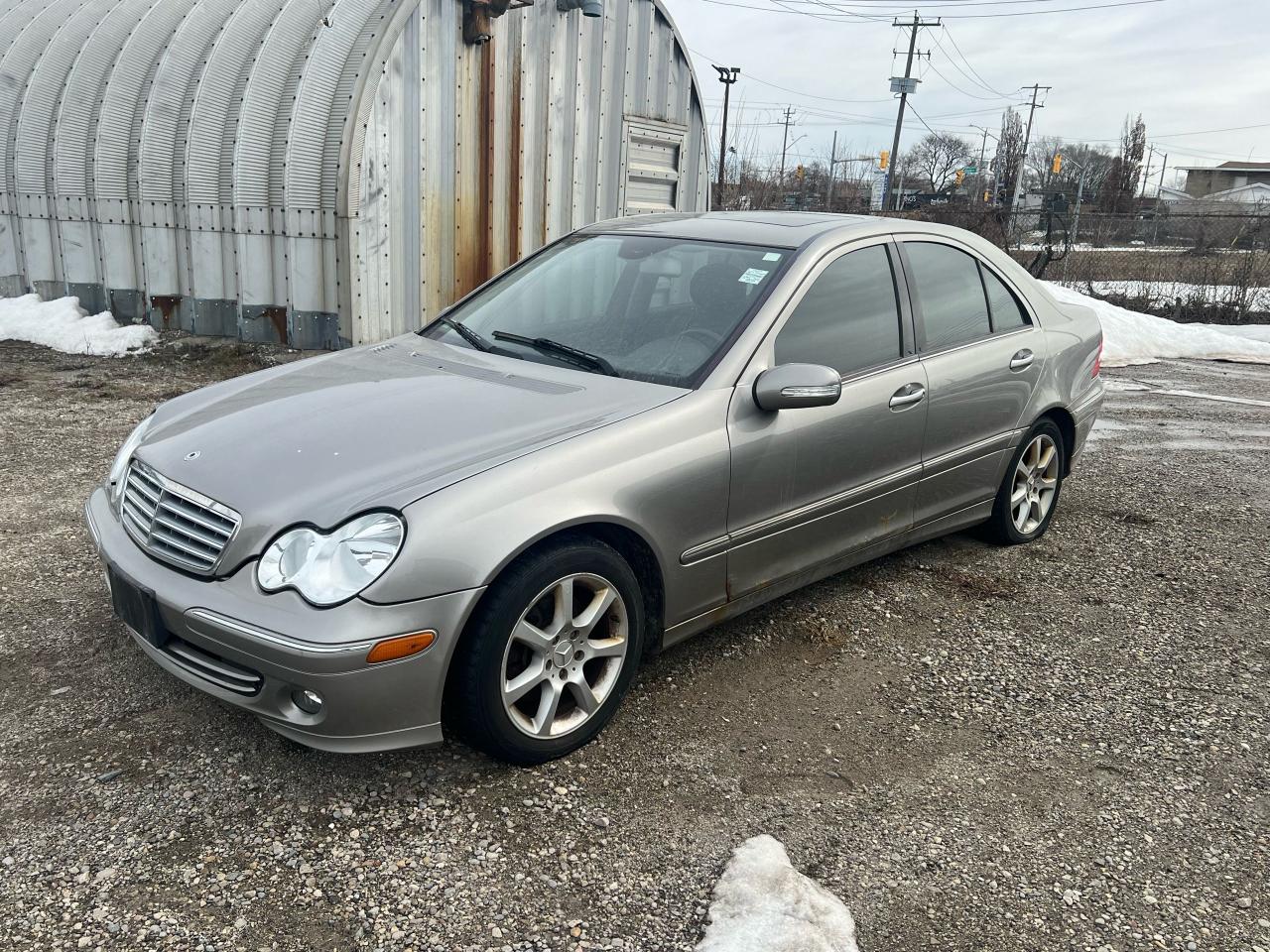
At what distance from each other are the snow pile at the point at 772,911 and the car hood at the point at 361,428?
1.31 meters

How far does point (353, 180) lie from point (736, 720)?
23.3ft

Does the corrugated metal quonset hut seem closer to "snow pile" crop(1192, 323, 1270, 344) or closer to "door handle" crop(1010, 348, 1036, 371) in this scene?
"door handle" crop(1010, 348, 1036, 371)

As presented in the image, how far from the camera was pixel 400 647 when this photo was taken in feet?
8.43

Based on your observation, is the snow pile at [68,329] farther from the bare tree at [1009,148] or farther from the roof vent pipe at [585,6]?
the bare tree at [1009,148]

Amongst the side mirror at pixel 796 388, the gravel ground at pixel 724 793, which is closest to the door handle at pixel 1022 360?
the gravel ground at pixel 724 793

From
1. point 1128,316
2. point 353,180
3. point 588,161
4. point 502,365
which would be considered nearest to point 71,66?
point 353,180

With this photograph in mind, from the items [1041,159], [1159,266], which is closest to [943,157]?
[1041,159]

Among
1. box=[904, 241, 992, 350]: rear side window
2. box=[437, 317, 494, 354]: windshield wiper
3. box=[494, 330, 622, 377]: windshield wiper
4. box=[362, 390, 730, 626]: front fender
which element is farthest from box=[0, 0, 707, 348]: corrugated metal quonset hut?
box=[362, 390, 730, 626]: front fender

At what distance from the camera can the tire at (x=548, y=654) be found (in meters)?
2.74

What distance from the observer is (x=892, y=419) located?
3.96 meters

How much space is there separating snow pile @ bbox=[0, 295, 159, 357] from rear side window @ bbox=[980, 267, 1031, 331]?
8.21 metres

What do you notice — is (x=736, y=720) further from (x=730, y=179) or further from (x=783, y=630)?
(x=730, y=179)

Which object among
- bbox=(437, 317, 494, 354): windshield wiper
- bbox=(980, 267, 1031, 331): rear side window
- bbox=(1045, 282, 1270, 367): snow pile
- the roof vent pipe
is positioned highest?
the roof vent pipe

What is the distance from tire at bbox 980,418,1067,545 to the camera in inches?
192
